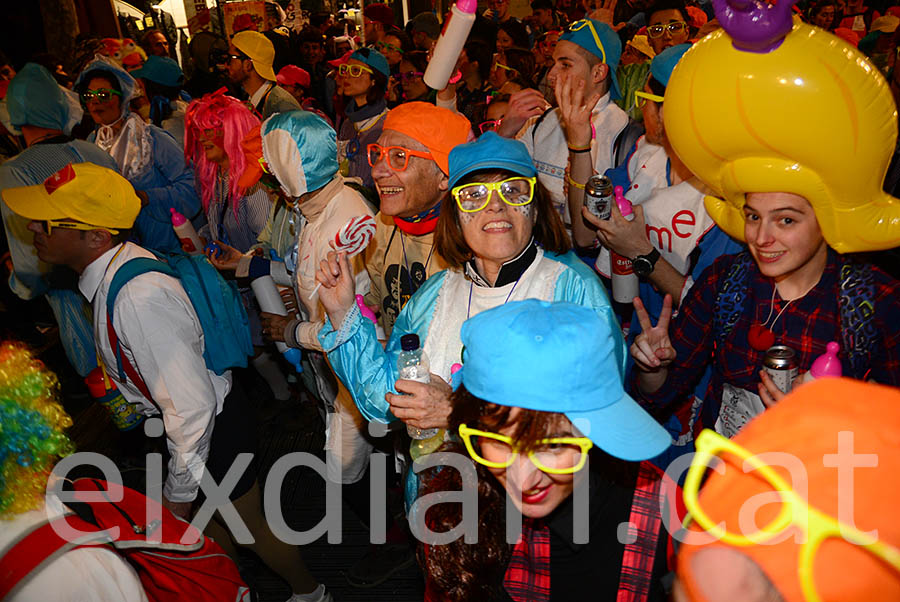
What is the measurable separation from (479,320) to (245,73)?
6062 mm

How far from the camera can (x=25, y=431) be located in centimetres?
156

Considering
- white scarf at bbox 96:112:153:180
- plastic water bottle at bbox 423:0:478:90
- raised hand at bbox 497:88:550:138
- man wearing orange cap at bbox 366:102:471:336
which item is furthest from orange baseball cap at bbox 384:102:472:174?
white scarf at bbox 96:112:153:180

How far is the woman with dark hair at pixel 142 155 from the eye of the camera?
5.05m

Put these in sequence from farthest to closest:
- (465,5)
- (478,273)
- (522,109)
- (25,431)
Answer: (522,109) < (465,5) < (478,273) < (25,431)

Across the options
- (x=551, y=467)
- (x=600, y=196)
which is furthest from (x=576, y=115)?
(x=551, y=467)

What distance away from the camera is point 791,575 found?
2.69 ft

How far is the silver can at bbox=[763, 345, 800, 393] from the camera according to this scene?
1875 millimetres

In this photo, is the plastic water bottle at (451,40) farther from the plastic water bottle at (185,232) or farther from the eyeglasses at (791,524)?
the eyeglasses at (791,524)

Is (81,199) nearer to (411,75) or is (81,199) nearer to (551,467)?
(551,467)

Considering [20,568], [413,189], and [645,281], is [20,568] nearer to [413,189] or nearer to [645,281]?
[413,189]

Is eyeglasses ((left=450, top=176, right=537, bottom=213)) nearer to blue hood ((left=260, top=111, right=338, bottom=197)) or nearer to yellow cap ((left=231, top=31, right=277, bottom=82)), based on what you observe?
blue hood ((left=260, top=111, right=338, bottom=197))

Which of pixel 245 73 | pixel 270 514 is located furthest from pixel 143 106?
pixel 270 514

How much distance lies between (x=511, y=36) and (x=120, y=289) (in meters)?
6.64

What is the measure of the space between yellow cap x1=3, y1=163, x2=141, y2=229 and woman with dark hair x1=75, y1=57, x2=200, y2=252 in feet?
7.55
